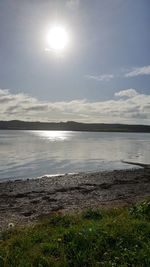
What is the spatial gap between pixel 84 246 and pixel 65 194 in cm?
1907

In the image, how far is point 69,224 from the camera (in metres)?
11.5

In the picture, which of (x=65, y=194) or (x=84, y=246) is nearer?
(x=84, y=246)

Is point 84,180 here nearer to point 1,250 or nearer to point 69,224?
point 69,224

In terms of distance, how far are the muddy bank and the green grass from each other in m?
7.34

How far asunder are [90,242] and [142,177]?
29.9m

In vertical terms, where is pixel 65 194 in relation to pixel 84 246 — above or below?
below

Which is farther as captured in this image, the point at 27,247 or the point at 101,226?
the point at 101,226

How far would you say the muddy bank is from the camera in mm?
21242

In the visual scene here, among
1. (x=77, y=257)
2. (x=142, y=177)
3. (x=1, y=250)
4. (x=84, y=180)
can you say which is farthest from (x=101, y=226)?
(x=142, y=177)

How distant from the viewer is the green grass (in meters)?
8.20

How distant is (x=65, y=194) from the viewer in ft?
91.2

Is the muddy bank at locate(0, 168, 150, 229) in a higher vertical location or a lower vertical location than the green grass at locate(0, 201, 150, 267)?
lower

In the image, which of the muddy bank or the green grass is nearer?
the green grass

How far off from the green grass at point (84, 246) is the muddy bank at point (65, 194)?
289 inches
